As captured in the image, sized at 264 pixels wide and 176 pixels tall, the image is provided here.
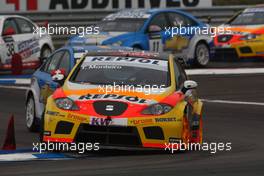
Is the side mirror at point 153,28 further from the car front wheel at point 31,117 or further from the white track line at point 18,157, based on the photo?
the white track line at point 18,157

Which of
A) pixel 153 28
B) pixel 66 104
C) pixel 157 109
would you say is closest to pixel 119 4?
pixel 153 28

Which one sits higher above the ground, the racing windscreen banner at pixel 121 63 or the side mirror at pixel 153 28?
the racing windscreen banner at pixel 121 63

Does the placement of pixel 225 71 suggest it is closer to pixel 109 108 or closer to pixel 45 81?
→ pixel 45 81

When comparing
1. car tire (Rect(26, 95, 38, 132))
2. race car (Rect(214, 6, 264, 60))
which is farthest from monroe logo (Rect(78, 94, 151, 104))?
race car (Rect(214, 6, 264, 60))

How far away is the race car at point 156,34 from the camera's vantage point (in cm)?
2522

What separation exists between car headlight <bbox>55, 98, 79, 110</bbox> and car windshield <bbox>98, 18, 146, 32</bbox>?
13417mm

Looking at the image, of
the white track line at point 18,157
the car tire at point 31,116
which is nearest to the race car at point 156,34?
the car tire at point 31,116

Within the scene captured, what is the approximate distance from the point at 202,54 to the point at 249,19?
1828 millimetres

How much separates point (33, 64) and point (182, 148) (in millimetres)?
14788

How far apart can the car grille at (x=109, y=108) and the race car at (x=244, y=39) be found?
1615cm

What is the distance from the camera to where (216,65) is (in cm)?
2888

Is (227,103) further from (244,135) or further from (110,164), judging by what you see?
(110,164)

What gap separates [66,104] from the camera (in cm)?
1223

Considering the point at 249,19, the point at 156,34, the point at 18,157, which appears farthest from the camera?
the point at 249,19
